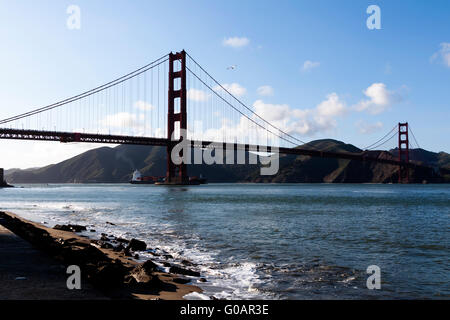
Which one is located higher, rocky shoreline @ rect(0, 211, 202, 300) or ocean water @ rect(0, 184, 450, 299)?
rocky shoreline @ rect(0, 211, 202, 300)

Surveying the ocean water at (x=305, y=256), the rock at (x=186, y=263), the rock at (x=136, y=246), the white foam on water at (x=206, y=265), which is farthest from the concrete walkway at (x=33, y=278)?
the rock at (x=136, y=246)

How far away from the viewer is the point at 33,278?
19.2ft

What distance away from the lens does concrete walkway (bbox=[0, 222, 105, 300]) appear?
5.00 m

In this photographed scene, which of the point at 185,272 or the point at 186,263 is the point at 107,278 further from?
the point at 186,263

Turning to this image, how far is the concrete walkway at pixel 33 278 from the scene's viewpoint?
500cm

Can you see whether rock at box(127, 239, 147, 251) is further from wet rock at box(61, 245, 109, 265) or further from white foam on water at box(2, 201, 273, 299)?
wet rock at box(61, 245, 109, 265)

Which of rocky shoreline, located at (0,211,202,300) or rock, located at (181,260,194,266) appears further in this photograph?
rock, located at (181,260,194,266)

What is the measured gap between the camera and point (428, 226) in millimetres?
19078

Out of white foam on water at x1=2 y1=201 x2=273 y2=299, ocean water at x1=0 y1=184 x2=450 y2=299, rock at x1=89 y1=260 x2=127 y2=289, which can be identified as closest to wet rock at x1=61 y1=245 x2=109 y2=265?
rock at x1=89 y1=260 x2=127 y2=289

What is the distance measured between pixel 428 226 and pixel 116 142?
59335mm

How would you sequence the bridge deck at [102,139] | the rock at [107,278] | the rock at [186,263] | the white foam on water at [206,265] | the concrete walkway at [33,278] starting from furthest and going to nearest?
1. the bridge deck at [102,139]
2. the rock at [186,263]
3. the white foam on water at [206,265]
4. the rock at [107,278]
5. the concrete walkway at [33,278]

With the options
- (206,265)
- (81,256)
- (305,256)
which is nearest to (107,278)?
(81,256)

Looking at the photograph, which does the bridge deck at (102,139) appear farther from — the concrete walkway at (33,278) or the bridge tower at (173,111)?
the concrete walkway at (33,278)
